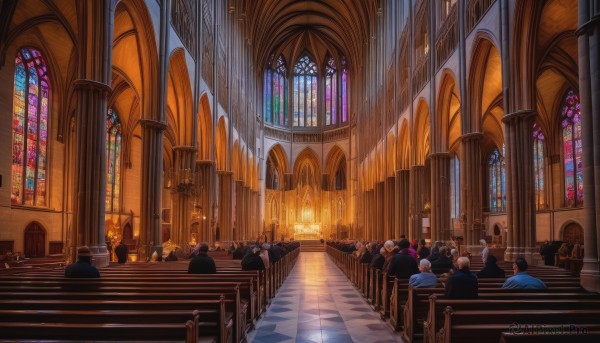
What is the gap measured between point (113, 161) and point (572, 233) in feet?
84.4

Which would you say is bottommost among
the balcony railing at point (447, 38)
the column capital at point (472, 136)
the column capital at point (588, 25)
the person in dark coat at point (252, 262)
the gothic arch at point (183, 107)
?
the person in dark coat at point (252, 262)

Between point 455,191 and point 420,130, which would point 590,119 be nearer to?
point 420,130

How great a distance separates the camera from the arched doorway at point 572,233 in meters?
25.6

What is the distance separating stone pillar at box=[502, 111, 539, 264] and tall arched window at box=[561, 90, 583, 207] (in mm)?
13300

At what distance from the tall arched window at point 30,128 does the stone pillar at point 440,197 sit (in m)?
17.3

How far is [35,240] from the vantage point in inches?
885

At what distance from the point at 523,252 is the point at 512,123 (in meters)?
3.72

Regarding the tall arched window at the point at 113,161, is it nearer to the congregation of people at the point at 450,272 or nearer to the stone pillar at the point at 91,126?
the stone pillar at the point at 91,126

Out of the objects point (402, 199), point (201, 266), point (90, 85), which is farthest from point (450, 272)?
point (402, 199)

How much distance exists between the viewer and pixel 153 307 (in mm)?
6164

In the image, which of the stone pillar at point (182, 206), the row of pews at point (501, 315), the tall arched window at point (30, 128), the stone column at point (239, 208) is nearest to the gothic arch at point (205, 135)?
the stone pillar at point (182, 206)

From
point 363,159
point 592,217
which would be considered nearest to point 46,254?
point 592,217

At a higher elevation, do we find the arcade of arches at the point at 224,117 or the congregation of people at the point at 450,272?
the arcade of arches at the point at 224,117

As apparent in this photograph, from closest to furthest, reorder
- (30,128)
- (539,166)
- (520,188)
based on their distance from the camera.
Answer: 1. (520,188)
2. (30,128)
3. (539,166)
